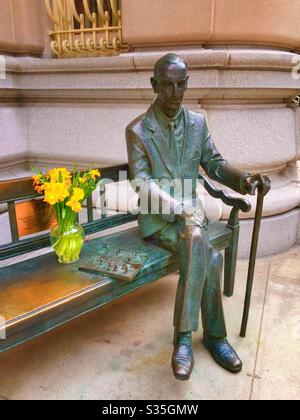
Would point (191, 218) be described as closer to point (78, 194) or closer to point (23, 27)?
point (78, 194)

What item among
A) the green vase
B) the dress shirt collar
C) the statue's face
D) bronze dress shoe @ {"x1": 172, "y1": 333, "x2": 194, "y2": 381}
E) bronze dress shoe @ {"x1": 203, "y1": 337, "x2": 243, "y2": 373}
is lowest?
bronze dress shoe @ {"x1": 203, "y1": 337, "x2": 243, "y2": 373}

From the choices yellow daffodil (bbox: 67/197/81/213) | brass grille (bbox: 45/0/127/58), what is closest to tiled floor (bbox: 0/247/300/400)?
yellow daffodil (bbox: 67/197/81/213)

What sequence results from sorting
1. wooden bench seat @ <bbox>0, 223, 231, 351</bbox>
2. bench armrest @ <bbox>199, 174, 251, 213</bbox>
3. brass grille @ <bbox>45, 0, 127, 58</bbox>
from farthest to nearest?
1. brass grille @ <bbox>45, 0, 127, 58</bbox>
2. bench armrest @ <bbox>199, 174, 251, 213</bbox>
3. wooden bench seat @ <bbox>0, 223, 231, 351</bbox>

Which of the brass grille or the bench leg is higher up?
the brass grille

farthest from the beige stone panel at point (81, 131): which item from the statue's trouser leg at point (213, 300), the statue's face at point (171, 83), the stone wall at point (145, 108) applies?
the statue's trouser leg at point (213, 300)

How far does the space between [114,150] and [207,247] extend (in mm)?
2002

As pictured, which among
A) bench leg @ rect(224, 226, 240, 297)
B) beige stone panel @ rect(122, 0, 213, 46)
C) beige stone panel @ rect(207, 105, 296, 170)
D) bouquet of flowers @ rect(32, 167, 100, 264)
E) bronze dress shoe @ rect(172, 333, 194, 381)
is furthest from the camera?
beige stone panel @ rect(207, 105, 296, 170)

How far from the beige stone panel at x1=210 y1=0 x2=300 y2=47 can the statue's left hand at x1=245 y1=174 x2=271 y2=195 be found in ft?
5.37

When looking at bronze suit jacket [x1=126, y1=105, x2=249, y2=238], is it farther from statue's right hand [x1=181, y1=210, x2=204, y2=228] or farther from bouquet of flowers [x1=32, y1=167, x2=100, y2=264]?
bouquet of flowers [x1=32, y1=167, x2=100, y2=264]

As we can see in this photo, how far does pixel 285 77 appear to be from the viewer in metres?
3.56

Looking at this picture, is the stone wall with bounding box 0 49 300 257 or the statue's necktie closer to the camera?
the statue's necktie

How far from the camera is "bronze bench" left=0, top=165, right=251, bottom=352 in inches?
73.0

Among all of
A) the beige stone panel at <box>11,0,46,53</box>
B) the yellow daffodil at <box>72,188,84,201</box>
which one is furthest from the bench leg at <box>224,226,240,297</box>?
the beige stone panel at <box>11,0,46,53</box>

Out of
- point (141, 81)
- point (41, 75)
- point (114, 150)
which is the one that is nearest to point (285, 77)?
point (141, 81)
